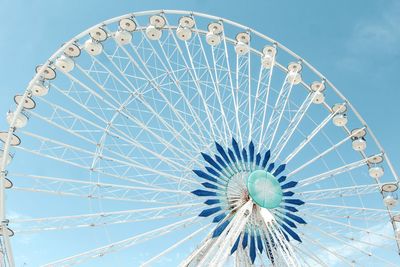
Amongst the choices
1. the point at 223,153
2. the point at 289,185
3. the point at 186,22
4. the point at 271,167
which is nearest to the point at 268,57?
the point at 186,22

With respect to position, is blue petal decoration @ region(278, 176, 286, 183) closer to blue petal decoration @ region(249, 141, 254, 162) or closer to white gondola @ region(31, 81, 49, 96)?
blue petal decoration @ region(249, 141, 254, 162)

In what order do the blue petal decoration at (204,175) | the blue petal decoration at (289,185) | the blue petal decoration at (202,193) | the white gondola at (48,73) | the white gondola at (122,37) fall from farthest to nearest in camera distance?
the white gondola at (122,37) < the blue petal decoration at (289,185) < the white gondola at (48,73) < the blue petal decoration at (204,175) < the blue petal decoration at (202,193)

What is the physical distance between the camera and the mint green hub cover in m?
15.6

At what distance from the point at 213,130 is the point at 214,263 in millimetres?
4971

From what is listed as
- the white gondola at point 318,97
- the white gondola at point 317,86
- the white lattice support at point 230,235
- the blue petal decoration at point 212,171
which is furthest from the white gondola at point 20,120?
the white gondola at point 317,86

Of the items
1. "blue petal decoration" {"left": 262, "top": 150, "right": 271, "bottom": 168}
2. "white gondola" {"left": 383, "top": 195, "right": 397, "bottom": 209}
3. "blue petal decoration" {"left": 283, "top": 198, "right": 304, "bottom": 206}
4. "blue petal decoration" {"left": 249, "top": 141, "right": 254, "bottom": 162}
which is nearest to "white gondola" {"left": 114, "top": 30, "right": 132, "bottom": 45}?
"blue petal decoration" {"left": 249, "top": 141, "right": 254, "bottom": 162}

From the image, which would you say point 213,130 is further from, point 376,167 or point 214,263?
point 376,167

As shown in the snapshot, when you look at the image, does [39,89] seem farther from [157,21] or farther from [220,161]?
[220,161]

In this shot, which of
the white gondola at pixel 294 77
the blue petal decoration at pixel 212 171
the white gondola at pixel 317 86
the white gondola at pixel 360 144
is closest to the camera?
the blue petal decoration at pixel 212 171

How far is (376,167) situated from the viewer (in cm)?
1920

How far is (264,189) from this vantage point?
621 inches

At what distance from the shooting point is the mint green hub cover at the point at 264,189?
→ 1556 centimetres

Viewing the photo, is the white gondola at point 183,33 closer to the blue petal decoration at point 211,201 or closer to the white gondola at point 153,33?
the white gondola at point 153,33

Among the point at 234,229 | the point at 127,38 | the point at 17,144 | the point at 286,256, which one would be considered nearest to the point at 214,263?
the point at 234,229
